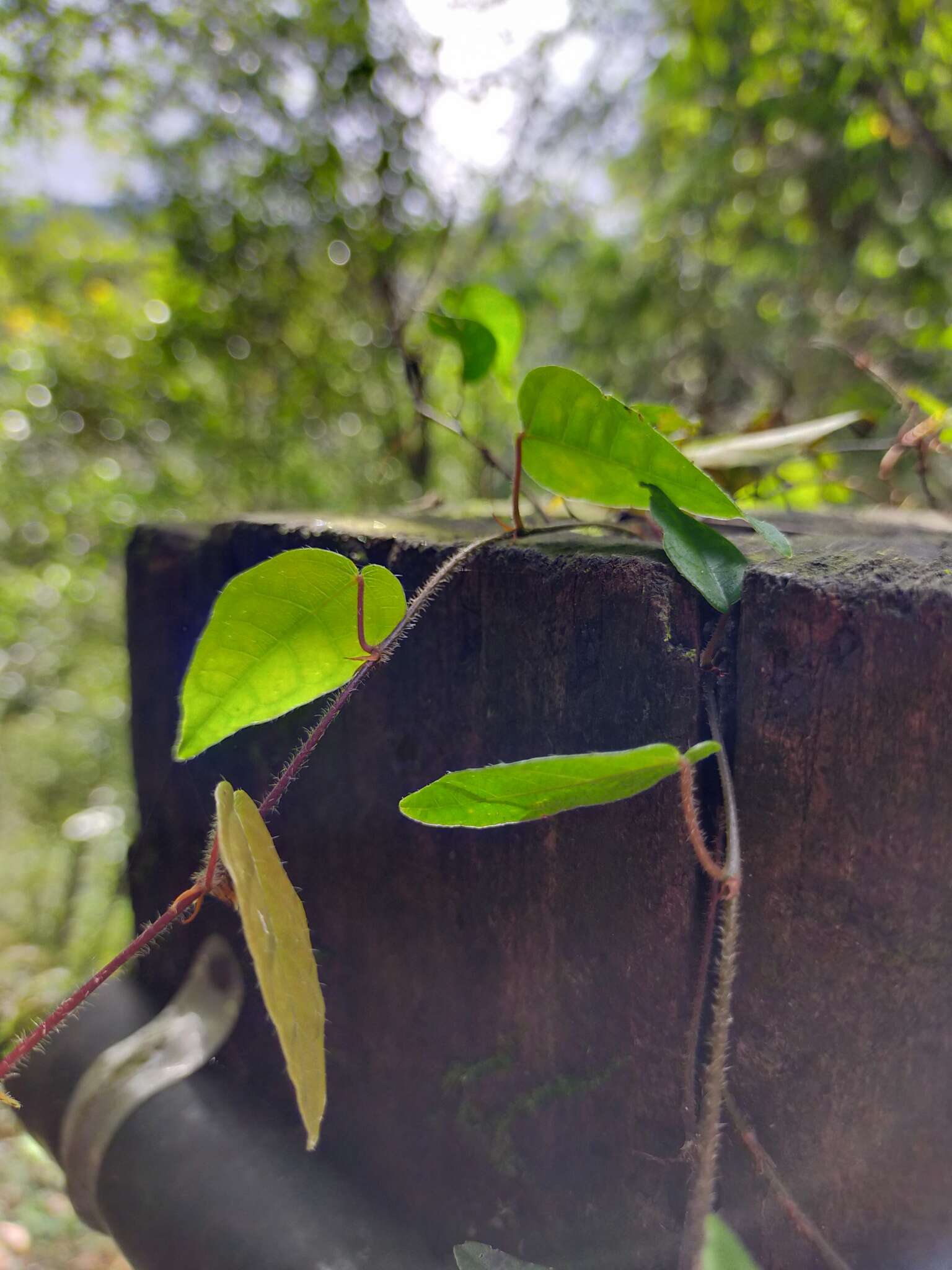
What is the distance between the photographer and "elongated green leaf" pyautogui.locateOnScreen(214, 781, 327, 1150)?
9.1 inches

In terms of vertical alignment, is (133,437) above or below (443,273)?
below

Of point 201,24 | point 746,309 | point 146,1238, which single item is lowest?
point 146,1238

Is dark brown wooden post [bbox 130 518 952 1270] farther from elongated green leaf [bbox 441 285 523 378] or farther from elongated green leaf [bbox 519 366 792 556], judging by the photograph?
elongated green leaf [bbox 441 285 523 378]

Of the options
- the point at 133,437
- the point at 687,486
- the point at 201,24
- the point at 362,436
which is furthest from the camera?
the point at 362,436

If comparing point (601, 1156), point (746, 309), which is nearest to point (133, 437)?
point (746, 309)

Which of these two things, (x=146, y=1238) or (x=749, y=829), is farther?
(x=146, y=1238)

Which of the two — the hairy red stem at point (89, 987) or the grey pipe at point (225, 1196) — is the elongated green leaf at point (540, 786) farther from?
the grey pipe at point (225, 1196)

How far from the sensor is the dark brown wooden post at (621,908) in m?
0.33

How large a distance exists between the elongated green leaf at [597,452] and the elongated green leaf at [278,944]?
0.71 ft

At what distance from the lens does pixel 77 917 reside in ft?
7.09

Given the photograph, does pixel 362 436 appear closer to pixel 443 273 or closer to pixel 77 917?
pixel 443 273

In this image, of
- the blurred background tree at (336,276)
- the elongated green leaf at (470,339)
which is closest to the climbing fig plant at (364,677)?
the elongated green leaf at (470,339)

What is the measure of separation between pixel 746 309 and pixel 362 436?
1175 mm

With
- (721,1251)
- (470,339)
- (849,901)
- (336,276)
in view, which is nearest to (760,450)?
(470,339)
